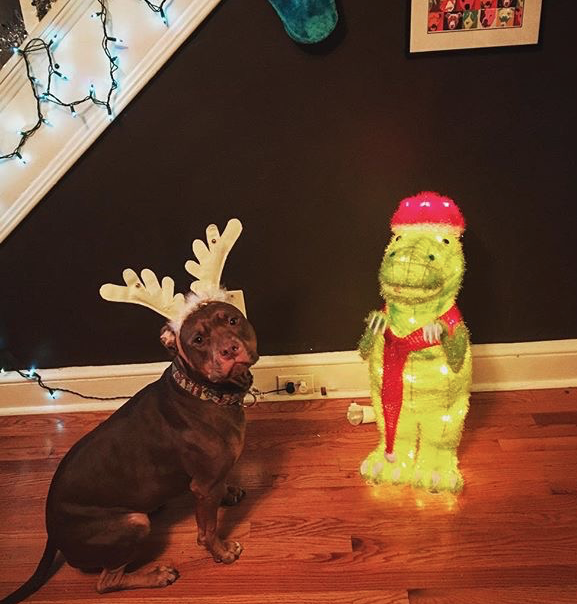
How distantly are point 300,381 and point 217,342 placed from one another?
0.89 m

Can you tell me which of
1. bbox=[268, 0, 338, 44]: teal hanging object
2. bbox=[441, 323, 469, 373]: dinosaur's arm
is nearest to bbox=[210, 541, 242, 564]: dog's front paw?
bbox=[441, 323, 469, 373]: dinosaur's arm

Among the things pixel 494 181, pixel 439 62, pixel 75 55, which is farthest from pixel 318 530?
pixel 75 55

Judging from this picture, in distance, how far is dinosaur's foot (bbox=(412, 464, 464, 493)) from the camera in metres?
1.74

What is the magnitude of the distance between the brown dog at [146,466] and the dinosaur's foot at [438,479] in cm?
61

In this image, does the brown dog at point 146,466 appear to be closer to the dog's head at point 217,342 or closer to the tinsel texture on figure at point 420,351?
the dog's head at point 217,342

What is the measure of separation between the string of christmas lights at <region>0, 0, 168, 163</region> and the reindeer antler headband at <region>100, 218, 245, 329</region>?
2.15ft

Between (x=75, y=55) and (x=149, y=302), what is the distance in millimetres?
853

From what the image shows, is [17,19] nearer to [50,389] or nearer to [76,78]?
[76,78]

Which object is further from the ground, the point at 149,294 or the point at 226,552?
the point at 149,294

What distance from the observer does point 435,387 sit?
1681 millimetres

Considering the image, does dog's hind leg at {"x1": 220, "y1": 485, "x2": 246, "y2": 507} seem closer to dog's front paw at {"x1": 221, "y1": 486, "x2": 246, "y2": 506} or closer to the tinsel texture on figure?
dog's front paw at {"x1": 221, "y1": 486, "x2": 246, "y2": 506}

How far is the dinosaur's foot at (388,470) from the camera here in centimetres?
179

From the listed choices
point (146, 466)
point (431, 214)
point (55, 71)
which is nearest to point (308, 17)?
point (431, 214)

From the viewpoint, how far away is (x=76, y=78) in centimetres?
180
